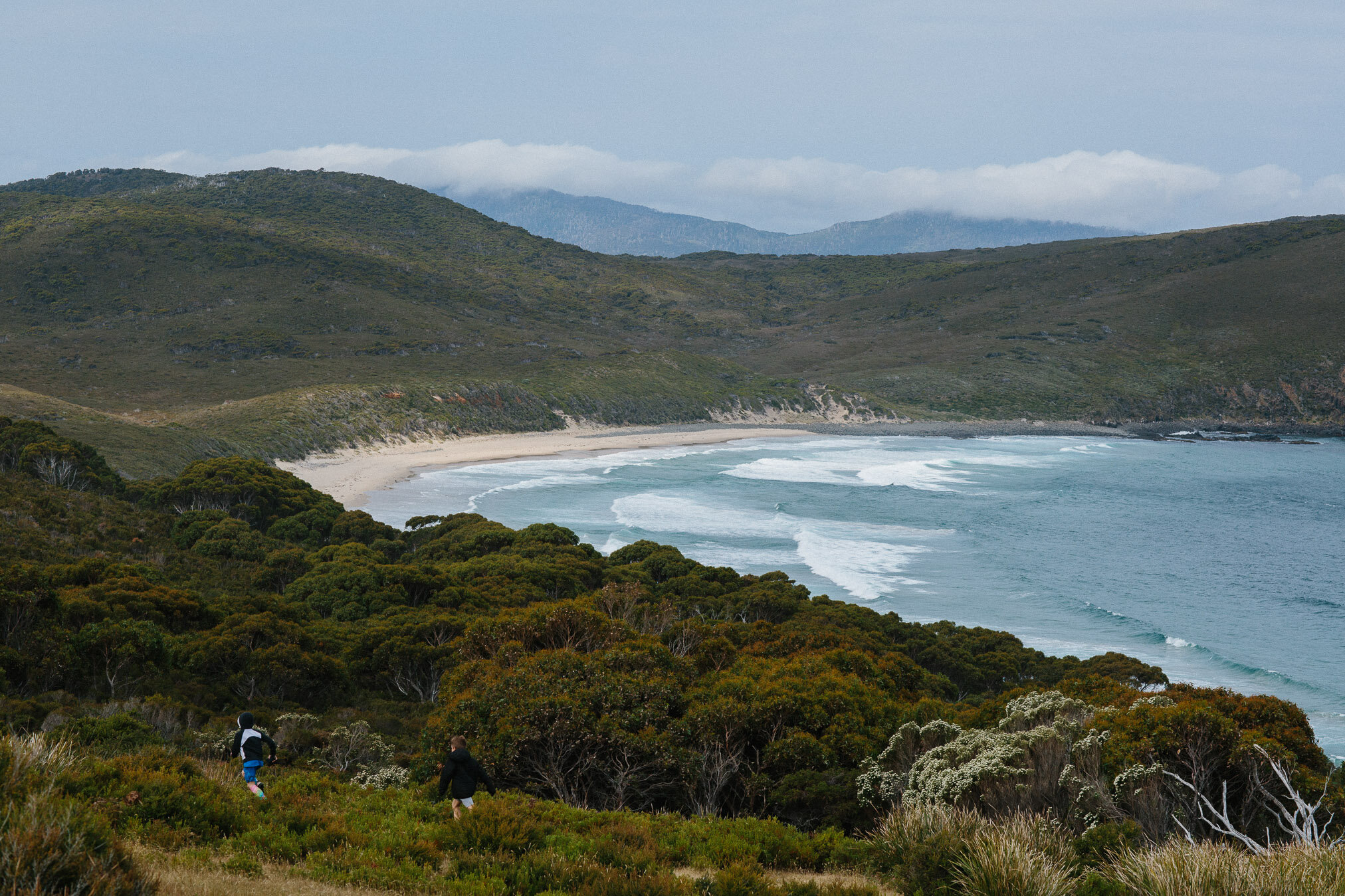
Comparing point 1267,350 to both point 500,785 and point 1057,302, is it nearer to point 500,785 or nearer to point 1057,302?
point 1057,302

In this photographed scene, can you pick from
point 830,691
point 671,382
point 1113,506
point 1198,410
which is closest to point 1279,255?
point 1198,410

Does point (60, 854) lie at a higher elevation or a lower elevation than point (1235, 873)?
higher

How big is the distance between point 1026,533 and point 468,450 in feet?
120

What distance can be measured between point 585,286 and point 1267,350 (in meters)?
92.8

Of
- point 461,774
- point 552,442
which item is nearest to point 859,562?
point 461,774

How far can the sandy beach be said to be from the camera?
→ 45.1m

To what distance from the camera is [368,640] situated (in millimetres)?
15648

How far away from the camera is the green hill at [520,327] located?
66250mm

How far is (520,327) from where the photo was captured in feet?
346

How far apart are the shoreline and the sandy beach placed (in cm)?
6

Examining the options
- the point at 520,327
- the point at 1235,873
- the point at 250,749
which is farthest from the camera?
the point at 520,327

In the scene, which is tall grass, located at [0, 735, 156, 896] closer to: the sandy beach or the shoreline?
the shoreline

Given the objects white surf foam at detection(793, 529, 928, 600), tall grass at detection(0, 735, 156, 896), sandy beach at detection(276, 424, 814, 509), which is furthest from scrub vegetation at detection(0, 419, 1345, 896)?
sandy beach at detection(276, 424, 814, 509)

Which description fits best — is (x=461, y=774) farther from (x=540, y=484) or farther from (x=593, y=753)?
(x=540, y=484)
